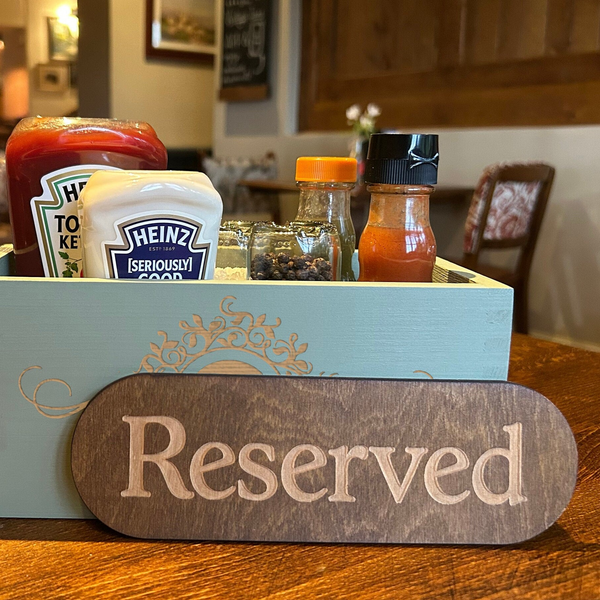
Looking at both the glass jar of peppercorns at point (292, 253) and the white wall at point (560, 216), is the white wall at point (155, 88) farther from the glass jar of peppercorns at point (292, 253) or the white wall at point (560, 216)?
the glass jar of peppercorns at point (292, 253)

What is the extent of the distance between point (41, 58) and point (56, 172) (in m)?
6.90

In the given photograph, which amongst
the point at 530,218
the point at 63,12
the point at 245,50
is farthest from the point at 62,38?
the point at 530,218

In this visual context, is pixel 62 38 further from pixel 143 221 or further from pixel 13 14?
pixel 143 221

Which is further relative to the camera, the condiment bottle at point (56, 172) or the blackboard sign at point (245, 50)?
the blackboard sign at point (245, 50)

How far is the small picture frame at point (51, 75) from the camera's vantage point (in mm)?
6656

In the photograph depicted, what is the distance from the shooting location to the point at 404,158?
0.51m

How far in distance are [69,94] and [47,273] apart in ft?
22.4

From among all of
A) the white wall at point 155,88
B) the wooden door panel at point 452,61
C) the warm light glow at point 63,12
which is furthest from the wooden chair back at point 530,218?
the warm light glow at point 63,12

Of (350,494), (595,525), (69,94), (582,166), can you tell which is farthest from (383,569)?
(69,94)

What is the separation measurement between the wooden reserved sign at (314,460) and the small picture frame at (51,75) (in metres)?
6.98

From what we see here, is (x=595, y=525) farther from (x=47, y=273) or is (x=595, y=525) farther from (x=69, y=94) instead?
(x=69, y=94)

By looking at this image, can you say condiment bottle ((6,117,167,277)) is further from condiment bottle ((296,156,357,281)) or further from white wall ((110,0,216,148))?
white wall ((110,0,216,148))

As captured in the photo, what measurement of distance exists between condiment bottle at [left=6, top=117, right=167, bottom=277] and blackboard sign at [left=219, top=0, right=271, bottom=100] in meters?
3.93

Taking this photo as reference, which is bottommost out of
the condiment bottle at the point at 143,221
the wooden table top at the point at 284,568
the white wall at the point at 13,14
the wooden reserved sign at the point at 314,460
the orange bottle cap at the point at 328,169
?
the wooden table top at the point at 284,568
